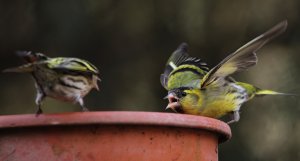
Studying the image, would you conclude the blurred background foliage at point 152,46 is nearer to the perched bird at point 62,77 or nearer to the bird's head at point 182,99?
the bird's head at point 182,99

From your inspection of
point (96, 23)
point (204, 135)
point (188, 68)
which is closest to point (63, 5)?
point (96, 23)

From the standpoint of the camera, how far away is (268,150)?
5.56 meters

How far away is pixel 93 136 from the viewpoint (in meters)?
2.22

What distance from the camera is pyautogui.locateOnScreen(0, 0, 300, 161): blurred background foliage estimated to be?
18.3ft

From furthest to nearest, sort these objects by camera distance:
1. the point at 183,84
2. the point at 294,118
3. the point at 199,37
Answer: the point at 199,37, the point at 294,118, the point at 183,84

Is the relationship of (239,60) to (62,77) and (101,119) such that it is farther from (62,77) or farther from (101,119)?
(101,119)

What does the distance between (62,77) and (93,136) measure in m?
0.32

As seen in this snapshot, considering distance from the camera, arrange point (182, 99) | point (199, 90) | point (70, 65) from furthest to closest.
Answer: point (199, 90) → point (182, 99) → point (70, 65)

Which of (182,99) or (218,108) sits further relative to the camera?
(218,108)

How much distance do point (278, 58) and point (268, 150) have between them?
2.34 feet

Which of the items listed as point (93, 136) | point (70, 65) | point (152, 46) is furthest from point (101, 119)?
point (152, 46)

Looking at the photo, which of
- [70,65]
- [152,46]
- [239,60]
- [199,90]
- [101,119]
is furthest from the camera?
[152,46]

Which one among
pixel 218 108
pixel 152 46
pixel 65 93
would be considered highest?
pixel 65 93

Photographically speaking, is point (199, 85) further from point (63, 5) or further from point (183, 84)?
point (63, 5)
